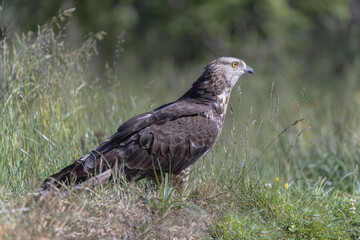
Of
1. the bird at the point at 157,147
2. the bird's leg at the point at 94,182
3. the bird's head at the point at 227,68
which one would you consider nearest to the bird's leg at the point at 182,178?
the bird at the point at 157,147

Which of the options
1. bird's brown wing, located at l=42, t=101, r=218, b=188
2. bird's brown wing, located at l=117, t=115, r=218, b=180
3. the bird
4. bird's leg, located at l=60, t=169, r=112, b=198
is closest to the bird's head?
the bird

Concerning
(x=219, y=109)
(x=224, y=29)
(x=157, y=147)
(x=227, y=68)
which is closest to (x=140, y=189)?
(x=157, y=147)

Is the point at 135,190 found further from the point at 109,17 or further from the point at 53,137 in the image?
the point at 109,17

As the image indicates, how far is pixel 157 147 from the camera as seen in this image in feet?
14.7

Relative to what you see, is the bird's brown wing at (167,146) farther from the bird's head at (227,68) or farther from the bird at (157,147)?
the bird's head at (227,68)

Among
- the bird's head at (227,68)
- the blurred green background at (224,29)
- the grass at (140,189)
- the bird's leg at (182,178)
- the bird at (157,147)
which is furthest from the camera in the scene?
the blurred green background at (224,29)

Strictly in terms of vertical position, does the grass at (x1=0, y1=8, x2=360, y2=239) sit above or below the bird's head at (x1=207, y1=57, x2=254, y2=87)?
below

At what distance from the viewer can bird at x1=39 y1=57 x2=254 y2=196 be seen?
4.27 metres

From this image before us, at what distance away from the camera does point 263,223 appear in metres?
4.20

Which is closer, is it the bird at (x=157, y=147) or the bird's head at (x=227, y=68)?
the bird at (x=157, y=147)

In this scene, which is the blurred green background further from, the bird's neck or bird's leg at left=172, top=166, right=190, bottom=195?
bird's leg at left=172, top=166, right=190, bottom=195

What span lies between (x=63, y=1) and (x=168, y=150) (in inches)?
267

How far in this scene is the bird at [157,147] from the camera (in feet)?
14.0

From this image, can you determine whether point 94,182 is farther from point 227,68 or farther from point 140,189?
point 227,68
